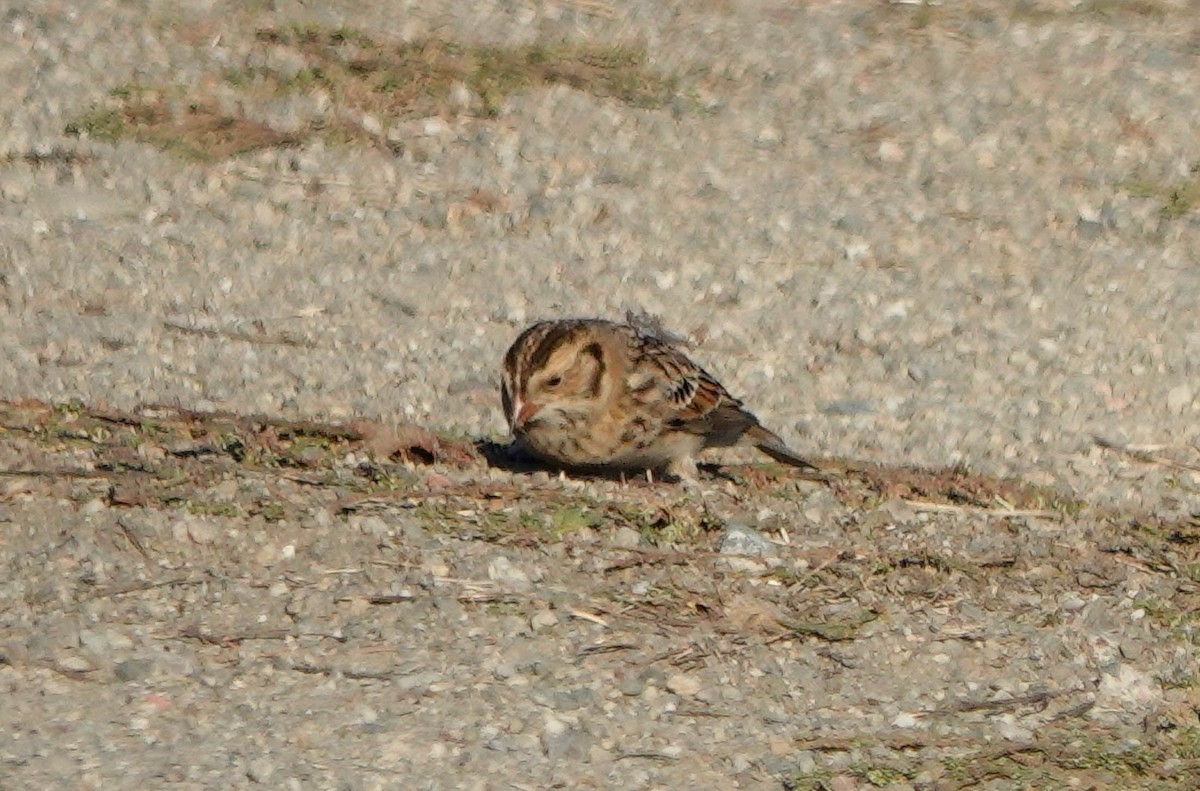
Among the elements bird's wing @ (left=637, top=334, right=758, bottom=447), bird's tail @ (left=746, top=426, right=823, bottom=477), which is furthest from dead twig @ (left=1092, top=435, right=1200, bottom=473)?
bird's wing @ (left=637, top=334, right=758, bottom=447)

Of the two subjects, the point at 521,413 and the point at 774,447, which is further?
the point at 774,447

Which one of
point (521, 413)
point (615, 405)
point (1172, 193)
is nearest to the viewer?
point (521, 413)

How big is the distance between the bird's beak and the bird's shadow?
0.19 meters

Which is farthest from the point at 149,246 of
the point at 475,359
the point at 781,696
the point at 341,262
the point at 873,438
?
the point at 781,696

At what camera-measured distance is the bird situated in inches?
325

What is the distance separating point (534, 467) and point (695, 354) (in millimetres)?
1719

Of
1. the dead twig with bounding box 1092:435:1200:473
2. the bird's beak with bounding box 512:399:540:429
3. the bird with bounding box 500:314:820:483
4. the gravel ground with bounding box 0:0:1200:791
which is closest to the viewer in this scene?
the gravel ground with bounding box 0:0:1200:791

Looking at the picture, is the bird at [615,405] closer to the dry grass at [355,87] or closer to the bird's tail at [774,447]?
the bird's tail at [774,447]

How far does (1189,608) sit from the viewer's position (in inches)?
283

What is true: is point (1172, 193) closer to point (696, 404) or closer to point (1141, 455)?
point (1141, 455)

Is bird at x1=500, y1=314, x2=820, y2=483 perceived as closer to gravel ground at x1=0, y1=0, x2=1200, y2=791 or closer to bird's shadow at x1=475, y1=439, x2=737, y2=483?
bird's shadow at x1=475, y1=439, x2=737, y2=483

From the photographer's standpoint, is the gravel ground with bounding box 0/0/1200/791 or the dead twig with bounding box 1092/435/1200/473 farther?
the dead twig with bounding box 1092/435/1200/473

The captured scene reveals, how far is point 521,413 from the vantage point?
8.10 meters

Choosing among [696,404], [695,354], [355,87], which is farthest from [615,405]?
[355,87]
